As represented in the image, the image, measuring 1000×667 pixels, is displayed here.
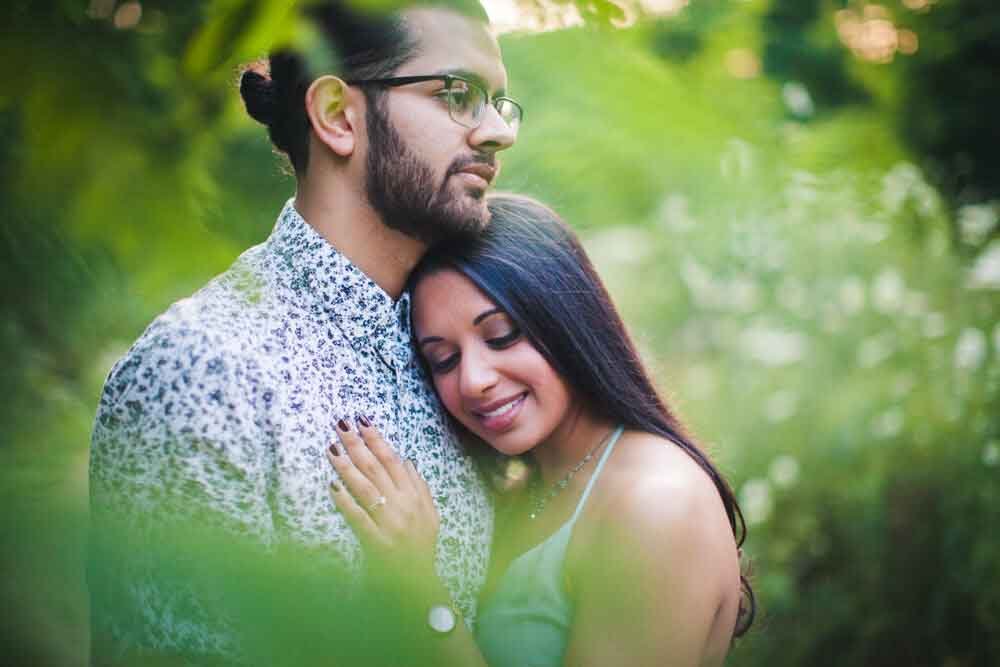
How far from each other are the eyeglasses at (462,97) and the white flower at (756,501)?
9.80 feet

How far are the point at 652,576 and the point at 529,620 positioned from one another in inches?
10.5

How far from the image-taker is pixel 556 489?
6.59ft

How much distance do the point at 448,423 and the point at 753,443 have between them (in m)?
2.79

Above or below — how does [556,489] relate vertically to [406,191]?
below

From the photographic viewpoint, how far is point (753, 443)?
426 centimetres

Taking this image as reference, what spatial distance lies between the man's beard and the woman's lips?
1.23 feet

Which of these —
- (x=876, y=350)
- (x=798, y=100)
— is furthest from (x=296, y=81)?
(x=876, y=350)

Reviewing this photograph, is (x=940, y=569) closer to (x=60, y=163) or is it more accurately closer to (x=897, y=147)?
(x=897, y=147)

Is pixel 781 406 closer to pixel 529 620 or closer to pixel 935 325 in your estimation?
pixel 935 325

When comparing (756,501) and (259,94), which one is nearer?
(259,94)

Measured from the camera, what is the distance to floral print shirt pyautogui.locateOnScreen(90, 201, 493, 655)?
4.02ft

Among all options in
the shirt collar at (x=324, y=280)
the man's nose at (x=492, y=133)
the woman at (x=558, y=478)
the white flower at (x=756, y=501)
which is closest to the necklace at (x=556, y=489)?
the woman at (x=558, y=478)

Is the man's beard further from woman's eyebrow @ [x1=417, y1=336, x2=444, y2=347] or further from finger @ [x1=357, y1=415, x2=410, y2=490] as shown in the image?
finger @ [x1=357, y1=415, x2=410, y2=490]

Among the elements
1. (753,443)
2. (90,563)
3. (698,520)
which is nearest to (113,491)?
(90,563)
